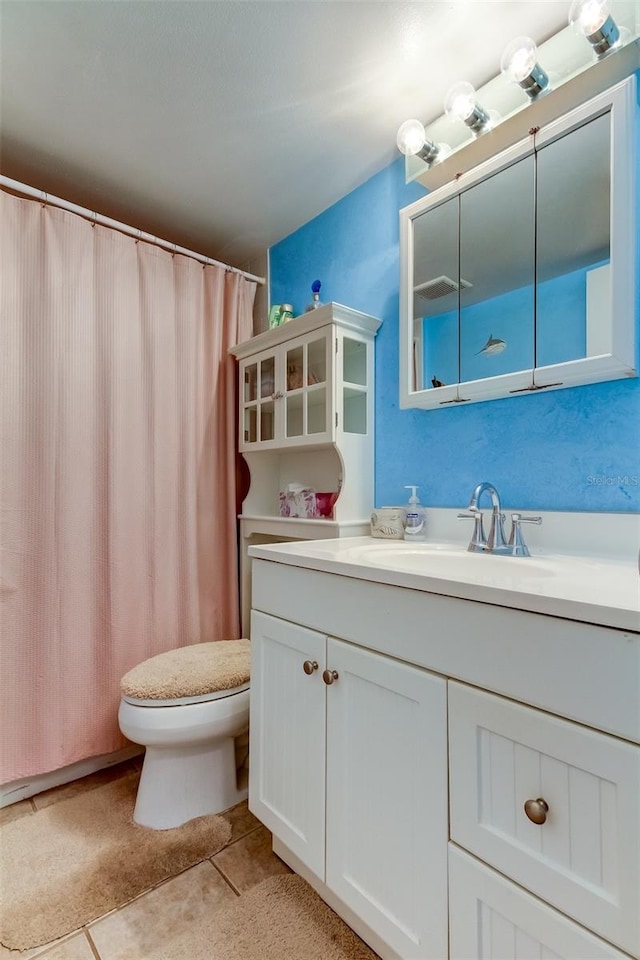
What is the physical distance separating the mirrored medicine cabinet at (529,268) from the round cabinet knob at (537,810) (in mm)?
851

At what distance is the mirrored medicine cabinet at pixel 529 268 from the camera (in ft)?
3.34

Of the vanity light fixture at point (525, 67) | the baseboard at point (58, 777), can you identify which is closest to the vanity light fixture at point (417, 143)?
the vanity light fixture at point (525, 67)

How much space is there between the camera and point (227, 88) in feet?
4.30

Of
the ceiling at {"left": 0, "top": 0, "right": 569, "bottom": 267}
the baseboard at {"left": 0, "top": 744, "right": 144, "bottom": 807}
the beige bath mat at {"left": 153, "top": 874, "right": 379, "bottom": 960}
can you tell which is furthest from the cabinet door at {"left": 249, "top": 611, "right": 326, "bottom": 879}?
the ceiling at {"left": 0, "top": 0, "right": 569, "bottom": 267}

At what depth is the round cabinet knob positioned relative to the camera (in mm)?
633

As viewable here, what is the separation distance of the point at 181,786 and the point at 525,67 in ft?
6.98

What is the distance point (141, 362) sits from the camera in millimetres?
1763

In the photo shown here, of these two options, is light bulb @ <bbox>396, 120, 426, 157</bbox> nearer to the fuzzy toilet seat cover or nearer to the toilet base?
the fuzzy toilet seat cover

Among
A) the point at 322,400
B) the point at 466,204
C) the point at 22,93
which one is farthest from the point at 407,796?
the point at 22,93

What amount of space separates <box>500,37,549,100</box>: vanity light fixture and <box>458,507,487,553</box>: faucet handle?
1040mm

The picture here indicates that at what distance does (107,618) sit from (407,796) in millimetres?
1230

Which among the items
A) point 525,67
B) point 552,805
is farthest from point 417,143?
point 552,805

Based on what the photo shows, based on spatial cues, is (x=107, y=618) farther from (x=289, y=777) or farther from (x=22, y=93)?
(x=22, y=93)

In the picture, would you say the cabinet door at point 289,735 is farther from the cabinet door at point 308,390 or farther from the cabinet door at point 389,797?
the cabinet door at point 308,390
